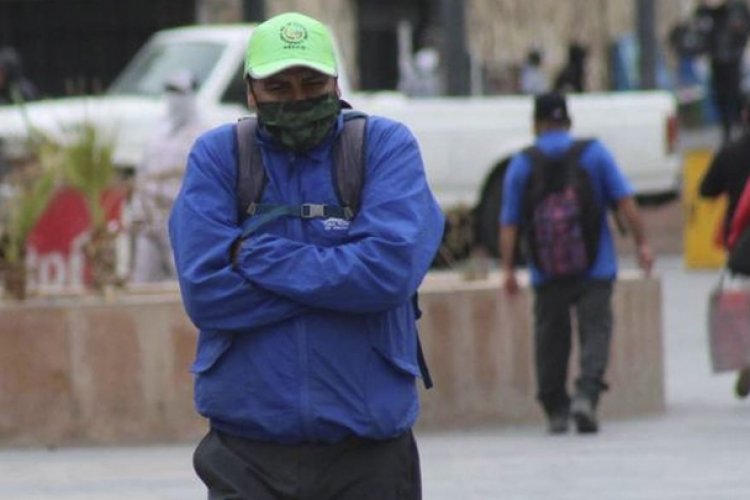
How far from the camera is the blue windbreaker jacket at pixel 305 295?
5320 mm

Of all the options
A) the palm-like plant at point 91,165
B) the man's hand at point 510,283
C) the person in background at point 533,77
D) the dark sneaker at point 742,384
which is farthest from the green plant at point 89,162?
the person in background at point 533,77

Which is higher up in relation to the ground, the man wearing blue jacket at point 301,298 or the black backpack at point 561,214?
the man wearing blue jacket at point 301,298

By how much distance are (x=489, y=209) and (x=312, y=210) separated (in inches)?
648

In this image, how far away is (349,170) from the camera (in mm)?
5406

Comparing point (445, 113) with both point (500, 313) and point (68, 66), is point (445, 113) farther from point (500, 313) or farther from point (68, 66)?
point (68, 66)

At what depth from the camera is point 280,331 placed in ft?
17.6

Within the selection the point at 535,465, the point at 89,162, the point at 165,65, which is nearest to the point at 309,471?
the point at 535,465

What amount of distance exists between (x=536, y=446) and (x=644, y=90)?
750 inches

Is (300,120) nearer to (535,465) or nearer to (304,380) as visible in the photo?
(304,380)

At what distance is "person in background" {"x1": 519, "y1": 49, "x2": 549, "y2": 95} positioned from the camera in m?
35.3

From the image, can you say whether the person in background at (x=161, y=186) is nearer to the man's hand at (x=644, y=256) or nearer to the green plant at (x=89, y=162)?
the green plant at (x=89, y=162)


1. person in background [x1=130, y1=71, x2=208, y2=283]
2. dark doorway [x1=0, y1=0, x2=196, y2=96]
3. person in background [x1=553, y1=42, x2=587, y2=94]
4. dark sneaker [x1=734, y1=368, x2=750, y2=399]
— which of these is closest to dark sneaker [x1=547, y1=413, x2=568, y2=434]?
dark sneaker [x1=734, y1=368, x2=750, y2=399]

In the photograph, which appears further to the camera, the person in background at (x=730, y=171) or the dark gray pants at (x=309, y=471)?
the person in background at (x=730, y=171)

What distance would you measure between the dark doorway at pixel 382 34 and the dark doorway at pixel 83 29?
156 inches
